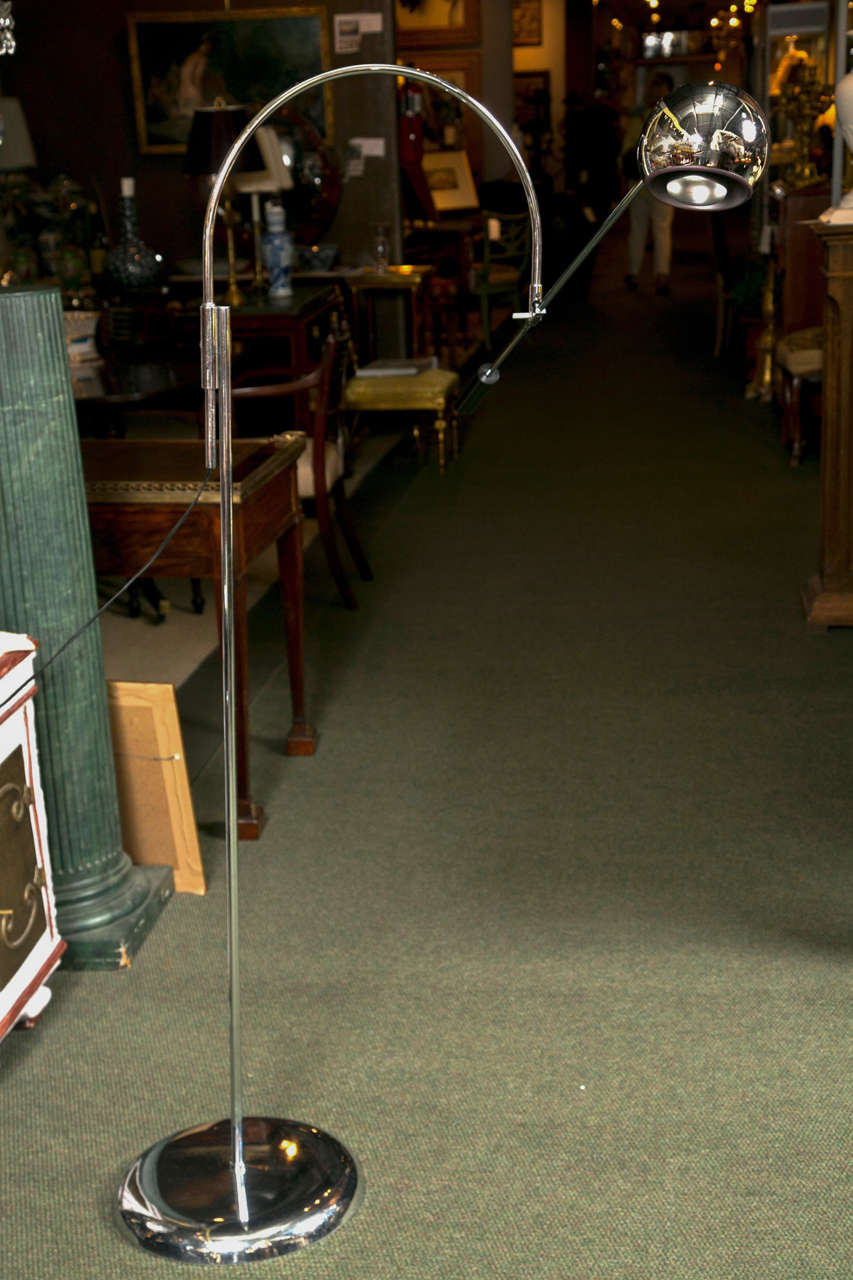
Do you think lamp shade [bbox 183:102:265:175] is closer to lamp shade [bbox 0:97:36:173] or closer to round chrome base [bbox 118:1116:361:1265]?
lamp shade [bbox 0:97:36:173]

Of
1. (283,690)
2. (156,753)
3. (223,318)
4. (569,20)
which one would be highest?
(569,20)

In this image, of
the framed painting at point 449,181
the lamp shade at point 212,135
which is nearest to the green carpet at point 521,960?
the lamp shade at point 212,135

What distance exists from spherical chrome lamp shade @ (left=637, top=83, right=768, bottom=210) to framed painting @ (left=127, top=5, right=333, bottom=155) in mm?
6202

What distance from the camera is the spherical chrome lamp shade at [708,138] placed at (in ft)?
6.14

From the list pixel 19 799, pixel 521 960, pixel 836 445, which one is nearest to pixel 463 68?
pixel 836 445

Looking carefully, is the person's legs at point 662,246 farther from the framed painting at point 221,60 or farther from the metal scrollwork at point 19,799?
the metal scrollwork at point 19,799

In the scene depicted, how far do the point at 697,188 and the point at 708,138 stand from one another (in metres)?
0.14

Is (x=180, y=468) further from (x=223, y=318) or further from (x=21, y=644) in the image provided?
(x=223, y=318)

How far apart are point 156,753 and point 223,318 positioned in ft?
4.61

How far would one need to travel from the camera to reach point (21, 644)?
2590 millimetres

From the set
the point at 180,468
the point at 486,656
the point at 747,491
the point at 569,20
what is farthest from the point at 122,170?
the point at 569,20

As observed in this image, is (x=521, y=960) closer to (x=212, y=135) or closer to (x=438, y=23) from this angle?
(x=212, y=135)

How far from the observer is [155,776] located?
126 inches

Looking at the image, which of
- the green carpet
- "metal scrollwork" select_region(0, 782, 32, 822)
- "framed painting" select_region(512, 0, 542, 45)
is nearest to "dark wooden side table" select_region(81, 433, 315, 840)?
the green carpet
